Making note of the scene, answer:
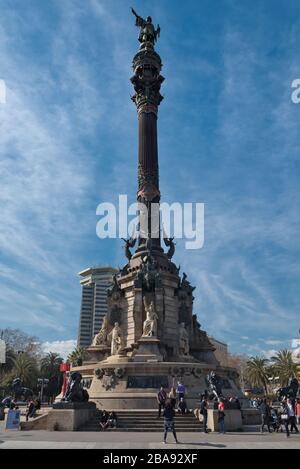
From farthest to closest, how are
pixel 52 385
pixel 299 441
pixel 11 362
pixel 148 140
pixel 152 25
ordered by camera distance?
pixel 52 385 → pixel 11 362 → pixel 152 25 → pixel 148 140 → pixel 299 441

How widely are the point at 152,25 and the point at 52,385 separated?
198 feet

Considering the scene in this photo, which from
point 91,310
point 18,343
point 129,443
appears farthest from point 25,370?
point 91,310

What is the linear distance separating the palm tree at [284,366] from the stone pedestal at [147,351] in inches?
1605

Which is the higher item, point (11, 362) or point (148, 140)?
point (148, 140)

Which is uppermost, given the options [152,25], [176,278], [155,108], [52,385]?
[152,25]

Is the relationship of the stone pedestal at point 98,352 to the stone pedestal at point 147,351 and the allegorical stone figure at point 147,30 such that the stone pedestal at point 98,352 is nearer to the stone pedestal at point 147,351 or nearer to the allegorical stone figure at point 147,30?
the stone pedestal at point 147,351

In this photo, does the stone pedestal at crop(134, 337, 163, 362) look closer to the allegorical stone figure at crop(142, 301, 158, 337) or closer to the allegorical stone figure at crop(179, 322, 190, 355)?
the allegorical stone figure at crop(142, 301, 158, 337)

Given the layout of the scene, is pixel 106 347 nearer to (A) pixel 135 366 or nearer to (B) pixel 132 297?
(B) pixel 132 297

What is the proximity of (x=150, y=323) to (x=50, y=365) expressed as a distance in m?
52.2

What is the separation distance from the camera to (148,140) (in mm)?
40562

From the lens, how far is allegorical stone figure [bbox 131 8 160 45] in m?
45.9

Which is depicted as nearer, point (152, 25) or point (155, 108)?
point (155, 108)

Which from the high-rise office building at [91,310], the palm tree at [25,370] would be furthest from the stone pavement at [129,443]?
the high-rise office building at [91,310]
